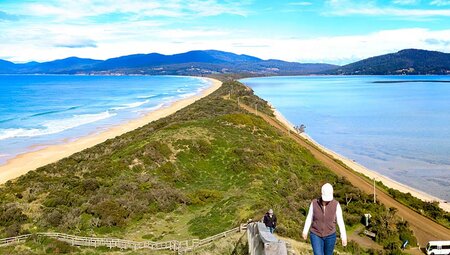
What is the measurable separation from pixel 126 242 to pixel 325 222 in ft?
44.7

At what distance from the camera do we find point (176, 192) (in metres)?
25.8

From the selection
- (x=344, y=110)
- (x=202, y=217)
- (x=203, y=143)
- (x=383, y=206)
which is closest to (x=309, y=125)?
(x=344, y=110)

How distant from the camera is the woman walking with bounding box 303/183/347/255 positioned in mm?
6172

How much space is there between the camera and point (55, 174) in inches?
1252

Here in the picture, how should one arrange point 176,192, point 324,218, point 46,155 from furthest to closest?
1. point 46,155
2. point 176,192
3. point 324,218

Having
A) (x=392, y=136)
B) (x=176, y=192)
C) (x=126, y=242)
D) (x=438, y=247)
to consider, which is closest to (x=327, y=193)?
(x=126, y=242)

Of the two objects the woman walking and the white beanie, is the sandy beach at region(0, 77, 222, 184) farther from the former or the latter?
the white beanie

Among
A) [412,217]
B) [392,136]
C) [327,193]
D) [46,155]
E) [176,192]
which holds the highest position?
[327,193]

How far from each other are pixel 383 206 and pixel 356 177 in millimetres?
9455

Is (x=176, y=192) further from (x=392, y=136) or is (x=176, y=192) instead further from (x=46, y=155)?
(x=392, y=136)

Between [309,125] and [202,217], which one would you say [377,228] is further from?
[309,125]

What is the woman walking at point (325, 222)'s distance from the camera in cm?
Result: 617

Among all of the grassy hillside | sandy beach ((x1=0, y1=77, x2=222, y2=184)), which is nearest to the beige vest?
the grassy hillside

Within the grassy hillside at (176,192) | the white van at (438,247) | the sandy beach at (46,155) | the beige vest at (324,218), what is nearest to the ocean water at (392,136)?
the grassy hillside at (176,192)
